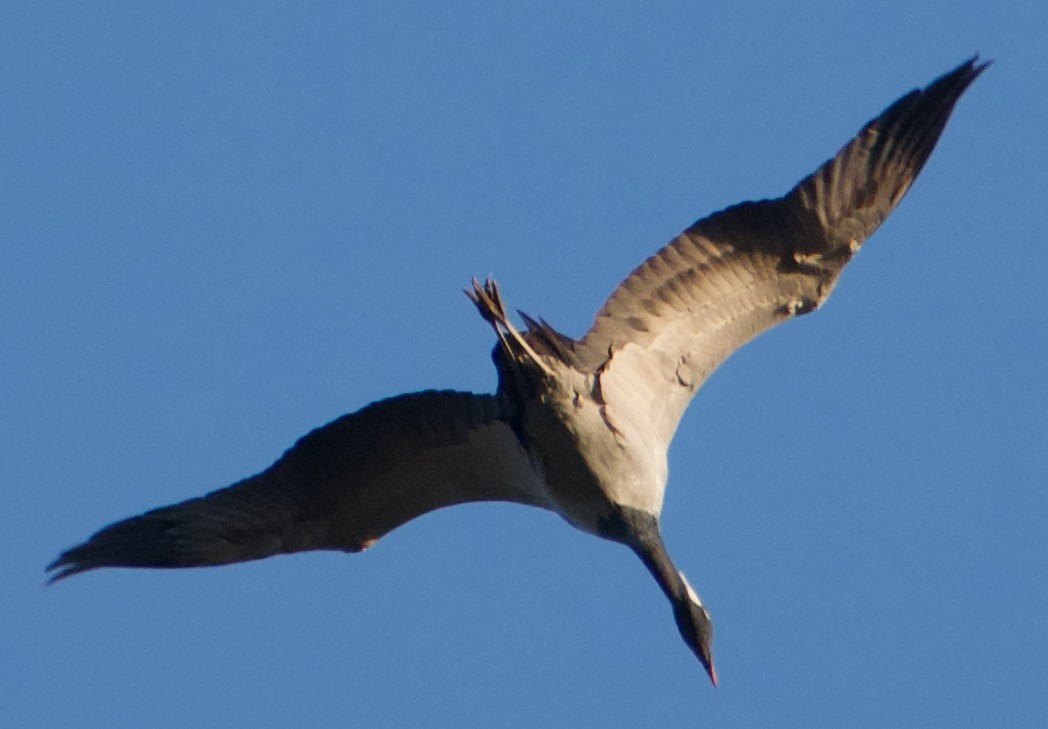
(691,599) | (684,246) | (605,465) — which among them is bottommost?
(691,599)

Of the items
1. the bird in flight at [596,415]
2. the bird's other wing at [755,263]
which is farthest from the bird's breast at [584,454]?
the bird's other wing at [755,263]

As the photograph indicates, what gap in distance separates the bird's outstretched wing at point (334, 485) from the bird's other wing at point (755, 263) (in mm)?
915

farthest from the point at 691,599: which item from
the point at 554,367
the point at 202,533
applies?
the point at 202,533

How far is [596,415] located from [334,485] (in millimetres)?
1684

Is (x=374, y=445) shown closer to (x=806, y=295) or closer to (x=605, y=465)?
(x=605, y=465)

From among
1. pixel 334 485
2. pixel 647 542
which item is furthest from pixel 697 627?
pixel 334 485

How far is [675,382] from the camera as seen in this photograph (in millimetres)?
11102

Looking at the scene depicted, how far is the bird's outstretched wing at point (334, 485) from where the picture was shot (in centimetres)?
1056

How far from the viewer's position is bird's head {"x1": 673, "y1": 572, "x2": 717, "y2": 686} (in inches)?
394

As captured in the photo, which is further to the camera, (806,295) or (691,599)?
(806,295)

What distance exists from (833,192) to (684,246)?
3.27ft

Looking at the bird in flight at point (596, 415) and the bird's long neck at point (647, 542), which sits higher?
the bird in flight at point (596, 415)

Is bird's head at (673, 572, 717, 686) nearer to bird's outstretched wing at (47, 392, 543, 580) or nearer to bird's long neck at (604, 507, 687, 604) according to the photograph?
bird's long neck at (604, 507, 687, 604)

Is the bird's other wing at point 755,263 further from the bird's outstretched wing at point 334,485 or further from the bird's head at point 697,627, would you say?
the bird's head at point 697,627
